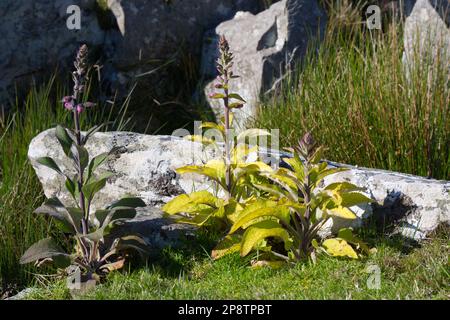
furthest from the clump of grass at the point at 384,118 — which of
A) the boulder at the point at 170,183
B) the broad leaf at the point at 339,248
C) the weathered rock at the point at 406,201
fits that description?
the broad leaf at the point at 339,248

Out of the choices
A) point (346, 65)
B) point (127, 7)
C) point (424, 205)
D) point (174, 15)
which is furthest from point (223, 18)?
point (424, 205)

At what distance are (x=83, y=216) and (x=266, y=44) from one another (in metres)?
3.33

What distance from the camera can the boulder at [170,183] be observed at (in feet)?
12.7

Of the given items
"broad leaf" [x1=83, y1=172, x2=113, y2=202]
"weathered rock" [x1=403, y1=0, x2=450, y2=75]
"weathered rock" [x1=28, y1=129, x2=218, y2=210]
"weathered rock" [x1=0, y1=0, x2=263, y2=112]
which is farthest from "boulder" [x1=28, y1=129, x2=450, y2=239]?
"weathered rock" [x1=0, y1=0, x2=263, y2=112]

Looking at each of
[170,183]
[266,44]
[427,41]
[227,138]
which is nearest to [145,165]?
[170,183]

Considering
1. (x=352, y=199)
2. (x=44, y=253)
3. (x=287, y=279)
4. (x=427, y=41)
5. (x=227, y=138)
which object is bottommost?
(x=287, y=279)

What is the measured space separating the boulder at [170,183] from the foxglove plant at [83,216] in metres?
0.22

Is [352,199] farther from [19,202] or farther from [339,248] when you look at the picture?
[19,202]

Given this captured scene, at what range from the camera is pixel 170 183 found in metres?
4.34

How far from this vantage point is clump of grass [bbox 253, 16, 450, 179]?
15.2 ft

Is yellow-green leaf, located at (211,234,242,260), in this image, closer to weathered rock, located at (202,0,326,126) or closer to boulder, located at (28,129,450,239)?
boulder, located at (28,129,450,239)

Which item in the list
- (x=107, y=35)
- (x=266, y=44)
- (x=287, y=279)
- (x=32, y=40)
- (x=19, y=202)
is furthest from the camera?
(x=107, y=35)
